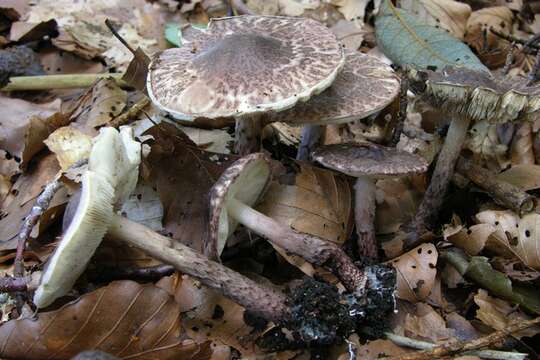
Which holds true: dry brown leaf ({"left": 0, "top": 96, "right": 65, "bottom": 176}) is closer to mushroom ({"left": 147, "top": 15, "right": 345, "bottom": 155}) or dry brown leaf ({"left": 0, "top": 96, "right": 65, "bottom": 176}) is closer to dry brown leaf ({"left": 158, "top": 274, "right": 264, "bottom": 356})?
mushroom ({"left": 147, "top": 15, "right": 345, "bottom": 155})

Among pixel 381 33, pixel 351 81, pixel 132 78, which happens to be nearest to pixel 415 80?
pixel 351 81

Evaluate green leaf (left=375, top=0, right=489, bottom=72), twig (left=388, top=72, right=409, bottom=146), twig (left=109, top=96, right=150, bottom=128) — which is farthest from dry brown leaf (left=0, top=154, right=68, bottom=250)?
green leaf (left=375, top=0, right=489, bottom=72)

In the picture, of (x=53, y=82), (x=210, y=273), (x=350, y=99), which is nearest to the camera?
(x=210, y=273)

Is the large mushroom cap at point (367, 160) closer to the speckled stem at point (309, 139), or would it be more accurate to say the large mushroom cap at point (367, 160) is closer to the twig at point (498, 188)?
the speckled stem at point (309, 139)

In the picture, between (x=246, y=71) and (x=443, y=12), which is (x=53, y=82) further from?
(x=443, y=12)

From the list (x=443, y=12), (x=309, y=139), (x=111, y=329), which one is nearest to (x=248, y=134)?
(x=309, y=139)

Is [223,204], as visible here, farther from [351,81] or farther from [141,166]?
[351,81]
